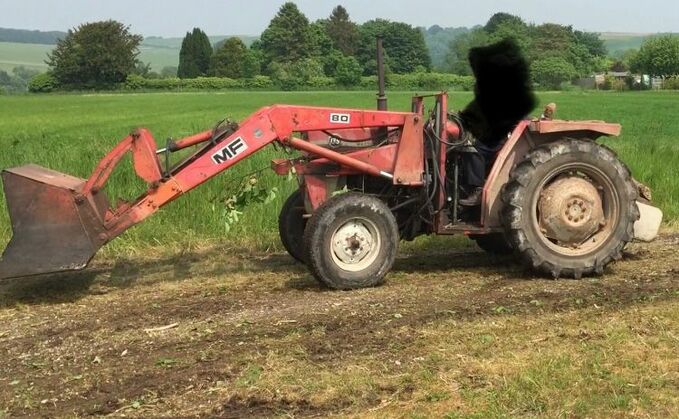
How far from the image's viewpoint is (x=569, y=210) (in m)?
6.50

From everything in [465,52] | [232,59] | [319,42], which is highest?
[319,42]

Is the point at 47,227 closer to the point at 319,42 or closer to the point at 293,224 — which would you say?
the point at 293,224

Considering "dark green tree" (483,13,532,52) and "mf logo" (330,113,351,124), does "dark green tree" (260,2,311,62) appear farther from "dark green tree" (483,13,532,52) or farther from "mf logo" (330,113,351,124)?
"mf logo" (330,113,351,124)

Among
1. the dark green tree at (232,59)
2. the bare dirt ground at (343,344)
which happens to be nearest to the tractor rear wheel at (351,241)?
the bare dirt ground at (343,344)

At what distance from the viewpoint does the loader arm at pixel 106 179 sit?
5.78 m

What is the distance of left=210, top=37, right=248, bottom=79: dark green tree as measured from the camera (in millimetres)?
99719

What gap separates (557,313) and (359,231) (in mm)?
1581

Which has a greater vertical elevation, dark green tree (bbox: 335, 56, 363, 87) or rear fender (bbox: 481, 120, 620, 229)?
dark green tree (bbox: 335, 56, 363, 87)

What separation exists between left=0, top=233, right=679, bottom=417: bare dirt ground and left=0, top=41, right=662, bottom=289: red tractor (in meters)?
0.33

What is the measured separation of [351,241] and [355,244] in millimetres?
45

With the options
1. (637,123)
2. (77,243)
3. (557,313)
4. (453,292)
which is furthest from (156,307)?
(637,123)

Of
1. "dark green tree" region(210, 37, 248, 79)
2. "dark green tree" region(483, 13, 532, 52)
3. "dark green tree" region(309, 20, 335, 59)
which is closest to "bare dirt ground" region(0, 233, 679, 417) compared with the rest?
"dark green tree" region(483, 13, 532, 52)

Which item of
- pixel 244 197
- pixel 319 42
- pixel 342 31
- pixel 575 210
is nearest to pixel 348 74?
pixel 319 42

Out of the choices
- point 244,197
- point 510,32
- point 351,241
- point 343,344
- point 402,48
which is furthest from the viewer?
point 402,48
